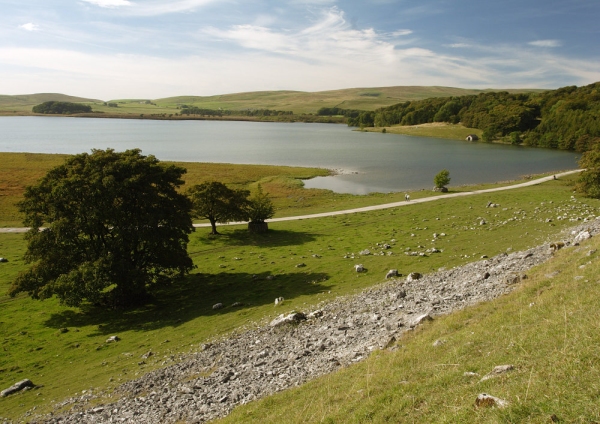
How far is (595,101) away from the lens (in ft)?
593

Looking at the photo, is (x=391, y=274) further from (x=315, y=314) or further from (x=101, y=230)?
(x=101, y=230)

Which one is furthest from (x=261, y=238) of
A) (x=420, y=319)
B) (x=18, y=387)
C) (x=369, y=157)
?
(x=369, y=157)

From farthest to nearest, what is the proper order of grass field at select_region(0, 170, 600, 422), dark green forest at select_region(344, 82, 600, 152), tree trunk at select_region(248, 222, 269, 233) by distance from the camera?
1. dark green forest at select_region(344, 82, 600, 152)
2. tree trunk at select_region(248, 222, 269, 233)
3. grass field at select_region(0, 170, 600, 422)

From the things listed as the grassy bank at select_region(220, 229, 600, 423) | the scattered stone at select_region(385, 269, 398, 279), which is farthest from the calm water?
the grassy bank at select_region(220, 229, 600, 423)

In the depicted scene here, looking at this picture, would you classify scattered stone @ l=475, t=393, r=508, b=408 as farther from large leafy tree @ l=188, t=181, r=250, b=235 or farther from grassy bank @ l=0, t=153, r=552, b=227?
grassy bank @ l=0, t=153, r=552, b=227

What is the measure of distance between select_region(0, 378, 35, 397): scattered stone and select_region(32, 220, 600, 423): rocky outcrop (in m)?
3.69

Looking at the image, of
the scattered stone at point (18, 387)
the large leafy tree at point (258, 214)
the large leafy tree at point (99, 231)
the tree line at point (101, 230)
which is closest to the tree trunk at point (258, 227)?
the large leafy tree at point (258, 214)

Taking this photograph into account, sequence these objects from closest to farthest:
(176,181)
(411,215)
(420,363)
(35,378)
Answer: (420,363) → (35,378) → (176,181) → (411,215)

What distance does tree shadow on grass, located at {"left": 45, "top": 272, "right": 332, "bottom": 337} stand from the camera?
89.5 ft

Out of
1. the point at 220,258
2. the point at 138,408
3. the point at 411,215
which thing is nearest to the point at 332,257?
the point at 220,258

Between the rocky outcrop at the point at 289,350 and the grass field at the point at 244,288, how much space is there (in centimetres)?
192

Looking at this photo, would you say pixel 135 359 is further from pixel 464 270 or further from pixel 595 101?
pixel 595 101

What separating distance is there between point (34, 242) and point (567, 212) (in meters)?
49.4

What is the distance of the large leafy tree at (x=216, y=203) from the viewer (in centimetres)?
4762
